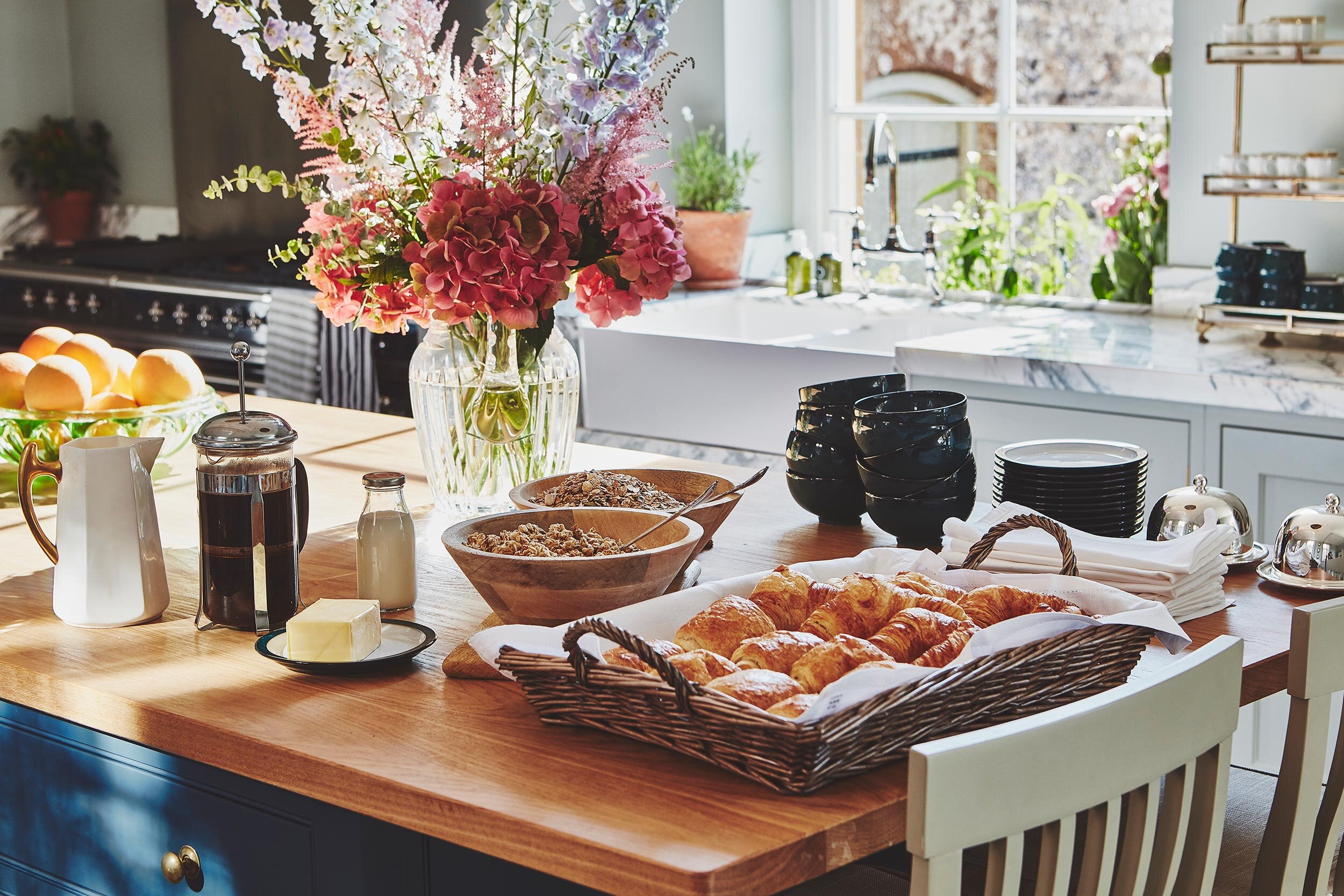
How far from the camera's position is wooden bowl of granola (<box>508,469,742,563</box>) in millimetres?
1671

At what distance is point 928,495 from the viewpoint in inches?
68.9

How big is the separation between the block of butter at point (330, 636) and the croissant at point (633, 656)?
0.29 metres

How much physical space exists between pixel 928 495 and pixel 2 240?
15.6 ft

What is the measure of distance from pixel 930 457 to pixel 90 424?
4.09 feet

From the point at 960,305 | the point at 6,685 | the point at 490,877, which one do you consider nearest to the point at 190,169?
the point at 960,305

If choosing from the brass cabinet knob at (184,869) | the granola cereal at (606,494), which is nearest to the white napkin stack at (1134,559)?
the granola cereal at (606,494)

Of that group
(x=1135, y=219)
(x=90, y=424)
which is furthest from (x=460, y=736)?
(x=1135, y=219)

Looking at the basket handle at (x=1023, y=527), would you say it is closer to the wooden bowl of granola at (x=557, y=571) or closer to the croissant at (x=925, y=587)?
the croissant at (x=925, y=587)

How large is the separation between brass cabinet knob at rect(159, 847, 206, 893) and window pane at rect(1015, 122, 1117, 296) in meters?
3.01

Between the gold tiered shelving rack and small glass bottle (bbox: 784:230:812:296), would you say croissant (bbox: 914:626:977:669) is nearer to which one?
the gold tiered shelving rack

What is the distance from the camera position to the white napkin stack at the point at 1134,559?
151cm

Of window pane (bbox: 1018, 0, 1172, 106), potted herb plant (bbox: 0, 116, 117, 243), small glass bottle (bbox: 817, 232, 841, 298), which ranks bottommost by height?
small glass bottle (bbox: 817, 232, 841, 298)

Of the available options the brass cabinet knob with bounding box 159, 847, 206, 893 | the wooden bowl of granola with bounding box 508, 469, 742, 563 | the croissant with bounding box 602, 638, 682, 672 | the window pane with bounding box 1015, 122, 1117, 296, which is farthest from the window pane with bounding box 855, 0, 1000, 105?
the brass cabinet knob with bounding box 159, 847, 206, 893

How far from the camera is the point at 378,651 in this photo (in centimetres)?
144
